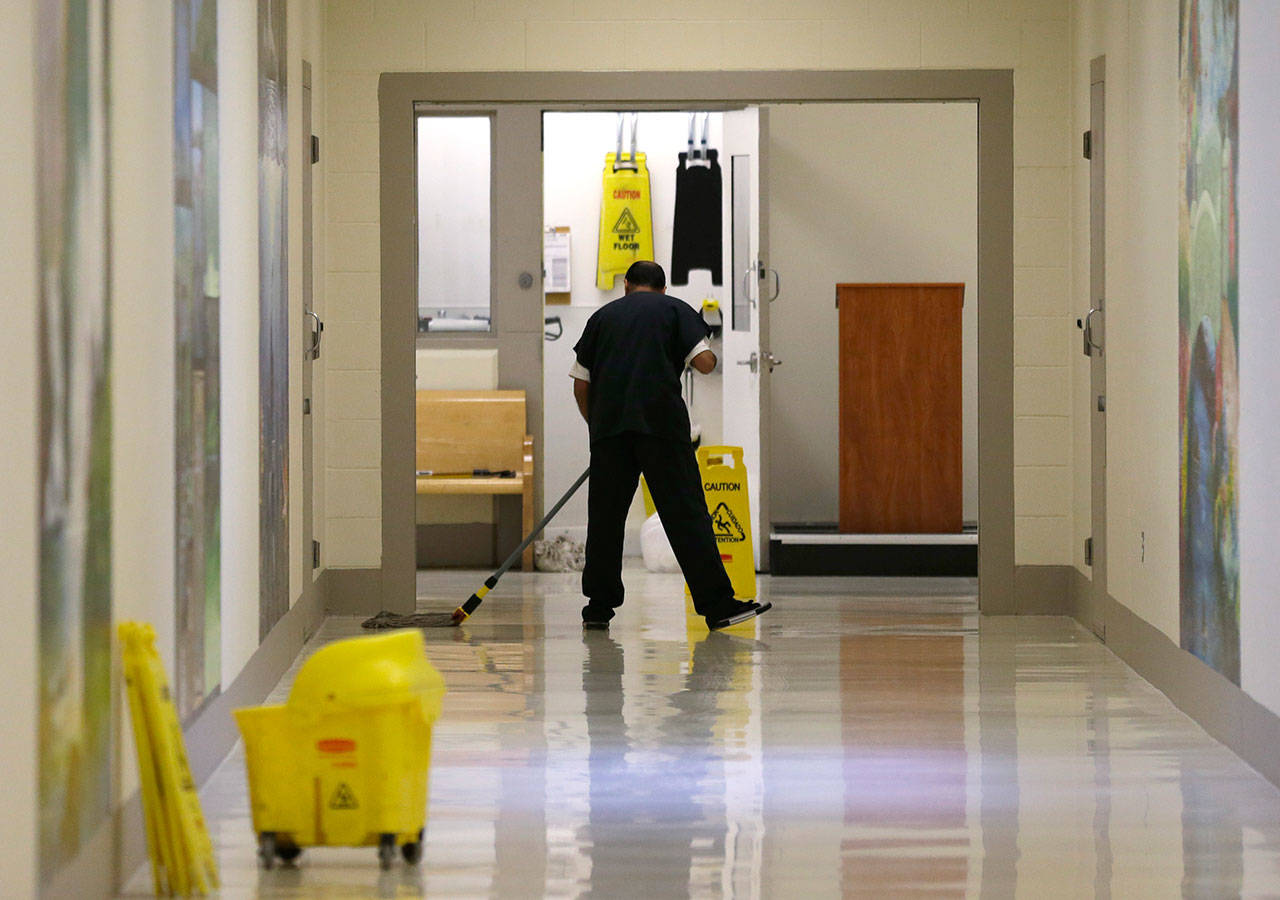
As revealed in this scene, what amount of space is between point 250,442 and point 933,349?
4563mm

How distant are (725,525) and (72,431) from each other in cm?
399

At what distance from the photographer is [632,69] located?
6.32 metres

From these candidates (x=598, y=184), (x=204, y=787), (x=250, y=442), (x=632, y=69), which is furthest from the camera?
(x=598, y=184)

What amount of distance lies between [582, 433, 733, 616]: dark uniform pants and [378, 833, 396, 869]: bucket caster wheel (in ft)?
9.49

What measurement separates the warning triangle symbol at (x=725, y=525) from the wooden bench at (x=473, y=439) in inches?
77.4

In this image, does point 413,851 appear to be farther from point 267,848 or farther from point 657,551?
point 657,551

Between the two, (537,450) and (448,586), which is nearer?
(448,586)

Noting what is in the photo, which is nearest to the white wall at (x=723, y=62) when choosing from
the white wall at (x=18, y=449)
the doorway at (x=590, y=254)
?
the doorway at (x=590, y=254)

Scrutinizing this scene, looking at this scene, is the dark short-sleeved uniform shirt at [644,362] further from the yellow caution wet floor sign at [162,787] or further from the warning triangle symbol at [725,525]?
the yellow caution wet floor sign at [162,787]

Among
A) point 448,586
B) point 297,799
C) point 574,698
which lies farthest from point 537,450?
point 297,799

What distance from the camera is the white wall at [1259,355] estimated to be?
11.9ft

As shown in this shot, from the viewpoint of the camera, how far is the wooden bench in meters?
8.16

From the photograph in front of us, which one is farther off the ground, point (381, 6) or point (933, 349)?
point (381, 6)

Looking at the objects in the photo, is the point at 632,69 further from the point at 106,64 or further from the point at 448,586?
the point at 106,64
